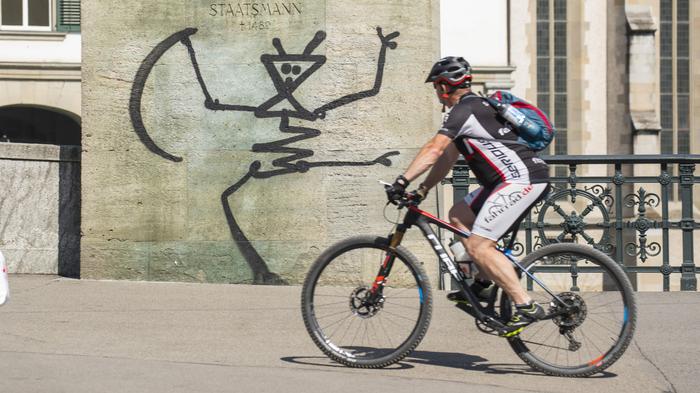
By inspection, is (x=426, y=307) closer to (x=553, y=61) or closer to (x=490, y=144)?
(x=490, y=144)

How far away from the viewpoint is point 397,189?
693cm

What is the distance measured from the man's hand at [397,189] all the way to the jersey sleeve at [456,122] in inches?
12.1

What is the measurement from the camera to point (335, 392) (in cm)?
640

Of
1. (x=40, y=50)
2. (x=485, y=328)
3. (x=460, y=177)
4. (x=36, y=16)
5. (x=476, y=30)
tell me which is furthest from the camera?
(x=476, y=30)

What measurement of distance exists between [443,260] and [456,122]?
→ 739 millimetres

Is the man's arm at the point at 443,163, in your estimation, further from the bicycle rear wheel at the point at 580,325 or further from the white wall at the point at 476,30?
the white wall at the point at 476,30

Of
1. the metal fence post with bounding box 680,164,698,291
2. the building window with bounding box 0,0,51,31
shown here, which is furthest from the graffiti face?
the building window with bounding box 0,0,51,31

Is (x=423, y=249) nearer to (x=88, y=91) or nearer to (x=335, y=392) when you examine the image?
(x=88, y=91)

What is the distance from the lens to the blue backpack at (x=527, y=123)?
696cm

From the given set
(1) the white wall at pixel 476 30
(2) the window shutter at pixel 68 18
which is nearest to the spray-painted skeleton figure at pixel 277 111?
(2) the window shutter at pixel 68 18

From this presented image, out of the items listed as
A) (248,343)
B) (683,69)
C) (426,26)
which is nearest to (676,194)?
(683,69)

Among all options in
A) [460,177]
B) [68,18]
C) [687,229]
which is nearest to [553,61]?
[68,18]

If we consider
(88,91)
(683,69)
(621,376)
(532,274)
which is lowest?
(621,376)

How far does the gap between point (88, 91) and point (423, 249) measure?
2.91 m
